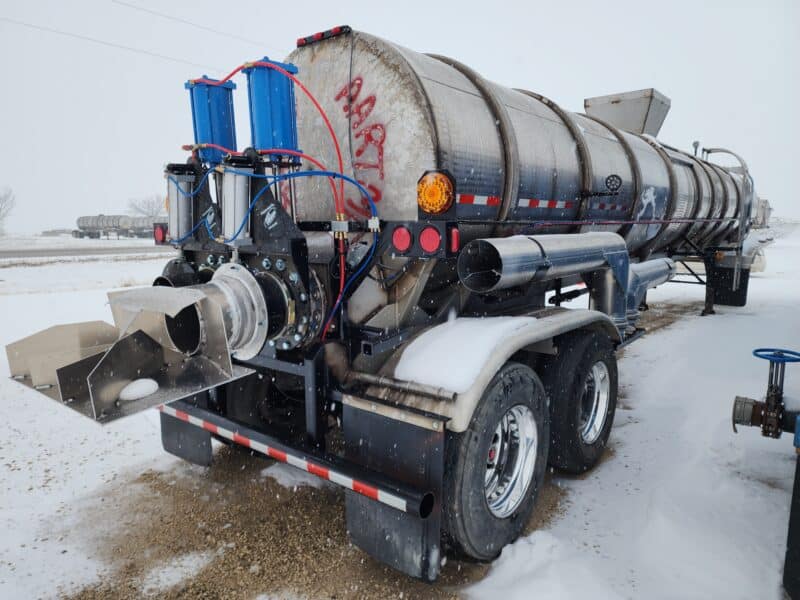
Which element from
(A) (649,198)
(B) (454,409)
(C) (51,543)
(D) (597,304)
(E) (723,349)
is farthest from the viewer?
(E) (723,349)

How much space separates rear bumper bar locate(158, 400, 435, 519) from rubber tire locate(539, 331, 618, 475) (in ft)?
5.17

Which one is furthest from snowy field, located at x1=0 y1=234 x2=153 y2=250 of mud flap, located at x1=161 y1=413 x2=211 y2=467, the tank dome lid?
mud flap, located at x1=161 y1=413 x2=211 y2=467

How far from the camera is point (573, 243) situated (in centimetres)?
373

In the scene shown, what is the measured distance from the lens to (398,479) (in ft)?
8.64

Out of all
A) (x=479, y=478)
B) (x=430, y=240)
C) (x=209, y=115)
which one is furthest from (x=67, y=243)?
(x=479, y=478)

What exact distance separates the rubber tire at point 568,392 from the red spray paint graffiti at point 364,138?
178 cm

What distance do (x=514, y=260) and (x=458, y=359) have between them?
0.69 m

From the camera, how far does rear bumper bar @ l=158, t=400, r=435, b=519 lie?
7.94 ft

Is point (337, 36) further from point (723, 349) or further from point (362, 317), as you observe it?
point (723, 349)

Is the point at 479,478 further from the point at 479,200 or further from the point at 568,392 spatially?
the point at 479,200

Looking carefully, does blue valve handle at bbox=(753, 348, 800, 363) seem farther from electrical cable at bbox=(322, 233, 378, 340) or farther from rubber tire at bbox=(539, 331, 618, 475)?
electrical cable at bbox=(322, 233, 378, 340)

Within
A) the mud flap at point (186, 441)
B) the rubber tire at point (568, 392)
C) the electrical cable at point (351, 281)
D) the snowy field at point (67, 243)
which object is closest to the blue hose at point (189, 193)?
the electrical cable at point (351, 281)

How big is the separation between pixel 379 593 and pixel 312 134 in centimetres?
282

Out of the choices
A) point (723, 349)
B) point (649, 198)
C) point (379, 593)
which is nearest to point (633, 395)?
point (649, 198)
